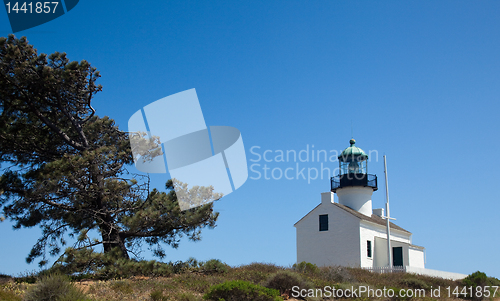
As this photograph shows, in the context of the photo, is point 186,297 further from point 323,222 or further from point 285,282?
point 323,222

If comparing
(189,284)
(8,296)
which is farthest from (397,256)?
(8,296)

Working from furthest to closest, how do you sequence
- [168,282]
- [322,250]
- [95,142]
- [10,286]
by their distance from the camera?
[322,250] < [95,142] < [168,282] < [10,286]

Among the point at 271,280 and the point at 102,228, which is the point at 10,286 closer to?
the point at 102,228

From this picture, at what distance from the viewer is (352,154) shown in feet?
108

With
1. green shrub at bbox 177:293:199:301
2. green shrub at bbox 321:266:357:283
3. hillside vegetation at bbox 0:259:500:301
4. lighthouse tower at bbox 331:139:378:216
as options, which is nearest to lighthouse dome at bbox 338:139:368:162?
lighthouse tower at bbox 331:139:378:216

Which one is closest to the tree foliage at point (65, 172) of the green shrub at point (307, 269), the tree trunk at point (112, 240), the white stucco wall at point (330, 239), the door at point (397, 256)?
the tree trunk at point (112, 240)

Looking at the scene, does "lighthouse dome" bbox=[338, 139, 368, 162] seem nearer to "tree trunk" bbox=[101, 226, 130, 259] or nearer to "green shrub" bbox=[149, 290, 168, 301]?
"tree trunk" bbox=[101, 226, 130, 259]

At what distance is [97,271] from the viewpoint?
583 inches

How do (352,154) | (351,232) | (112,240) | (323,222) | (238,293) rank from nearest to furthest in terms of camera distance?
(238,293)
(112,240)
(351,232)
(323,222)
(352,154)

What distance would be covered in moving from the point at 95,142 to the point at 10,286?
7932 millimetres

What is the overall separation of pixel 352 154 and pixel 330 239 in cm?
737

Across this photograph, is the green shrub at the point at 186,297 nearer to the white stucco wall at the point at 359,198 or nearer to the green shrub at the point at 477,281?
the green shrub at the point at 477,281

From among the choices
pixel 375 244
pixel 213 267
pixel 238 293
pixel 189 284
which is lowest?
pixel 238 293

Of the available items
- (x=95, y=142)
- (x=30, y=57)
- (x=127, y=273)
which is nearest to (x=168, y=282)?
(x=127, y=273)
